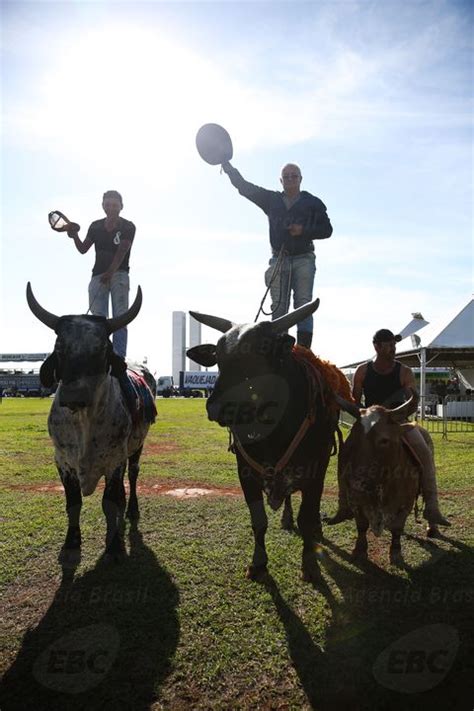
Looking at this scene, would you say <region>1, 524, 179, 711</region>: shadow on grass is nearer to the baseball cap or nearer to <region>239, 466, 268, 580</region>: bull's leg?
<region>239, 466, 268, 580</region>: bull's leg

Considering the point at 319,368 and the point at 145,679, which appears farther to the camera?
the point at 319,368

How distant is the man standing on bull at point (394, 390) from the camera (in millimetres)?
5035

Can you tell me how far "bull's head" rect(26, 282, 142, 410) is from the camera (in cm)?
417

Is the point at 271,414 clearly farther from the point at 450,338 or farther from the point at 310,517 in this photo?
the point at 450,338

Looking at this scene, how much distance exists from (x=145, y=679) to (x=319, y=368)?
3.10 m

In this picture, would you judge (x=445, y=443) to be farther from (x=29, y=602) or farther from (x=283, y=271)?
(x=29, y=602)

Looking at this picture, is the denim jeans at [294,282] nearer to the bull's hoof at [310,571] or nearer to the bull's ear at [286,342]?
the bull's ear at [286,342]

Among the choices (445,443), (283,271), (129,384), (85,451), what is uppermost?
(283,271)

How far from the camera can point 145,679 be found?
2898 millimetres

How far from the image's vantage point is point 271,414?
416 cm

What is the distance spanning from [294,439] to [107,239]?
406 centimetres

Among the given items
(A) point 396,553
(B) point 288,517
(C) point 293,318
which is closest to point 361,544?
(A) point 396,553

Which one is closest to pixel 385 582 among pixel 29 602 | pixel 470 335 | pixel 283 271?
pixel 29 602

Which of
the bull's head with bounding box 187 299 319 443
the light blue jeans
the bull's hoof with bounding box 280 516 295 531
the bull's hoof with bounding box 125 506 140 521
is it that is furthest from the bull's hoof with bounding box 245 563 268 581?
the light blue jeans
